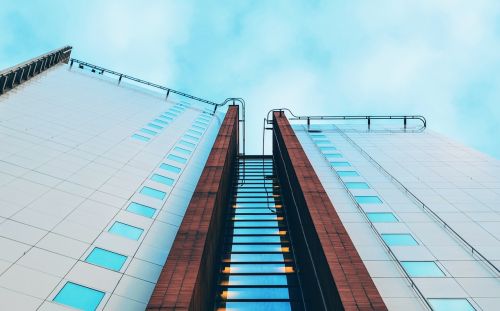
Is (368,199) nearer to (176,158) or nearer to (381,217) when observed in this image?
(381,217)

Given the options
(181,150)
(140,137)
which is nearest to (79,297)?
(181,150)

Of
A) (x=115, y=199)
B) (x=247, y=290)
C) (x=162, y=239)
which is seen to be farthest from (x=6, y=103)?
(x=247, y=290)

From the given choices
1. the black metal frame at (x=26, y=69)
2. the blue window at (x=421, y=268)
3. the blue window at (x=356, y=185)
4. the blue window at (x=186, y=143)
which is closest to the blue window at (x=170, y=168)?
the blue window at (x=186, y=143)

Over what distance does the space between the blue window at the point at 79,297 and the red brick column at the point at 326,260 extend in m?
10.4

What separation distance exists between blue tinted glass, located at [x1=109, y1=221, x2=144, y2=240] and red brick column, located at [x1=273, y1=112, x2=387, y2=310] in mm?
10234

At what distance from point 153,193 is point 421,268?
701 inches

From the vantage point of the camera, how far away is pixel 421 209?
2417cm

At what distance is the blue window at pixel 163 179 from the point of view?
26812 millimetres

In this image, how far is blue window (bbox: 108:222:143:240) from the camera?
19438mm

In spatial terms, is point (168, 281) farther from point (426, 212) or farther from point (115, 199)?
point (426, 212)

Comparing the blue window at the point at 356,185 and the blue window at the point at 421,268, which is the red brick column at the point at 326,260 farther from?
the blue window at the point at 356,185

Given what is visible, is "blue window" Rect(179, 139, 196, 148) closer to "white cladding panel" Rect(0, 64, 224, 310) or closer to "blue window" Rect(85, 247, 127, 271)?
"white cladding panel" Rect(0, 64, 224, 310)

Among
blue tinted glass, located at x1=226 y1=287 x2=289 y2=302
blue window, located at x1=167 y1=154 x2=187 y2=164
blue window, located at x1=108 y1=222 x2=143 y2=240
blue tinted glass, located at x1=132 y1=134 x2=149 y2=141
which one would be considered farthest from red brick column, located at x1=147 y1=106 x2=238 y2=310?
blue tinted glass, located at x1=132 y1=134 x2=149 y2=141

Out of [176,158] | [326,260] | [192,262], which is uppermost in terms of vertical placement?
[176,158]
